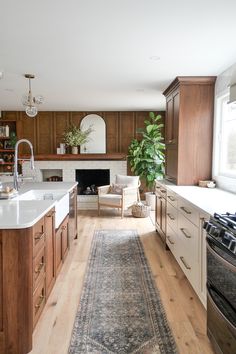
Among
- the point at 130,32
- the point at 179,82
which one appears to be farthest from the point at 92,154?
the point at 130,32

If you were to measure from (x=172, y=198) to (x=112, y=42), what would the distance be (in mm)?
1863

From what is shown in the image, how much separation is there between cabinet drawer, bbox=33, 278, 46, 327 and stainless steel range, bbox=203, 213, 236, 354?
1195 mm

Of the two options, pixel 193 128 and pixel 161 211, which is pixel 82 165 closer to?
pixel 161 211

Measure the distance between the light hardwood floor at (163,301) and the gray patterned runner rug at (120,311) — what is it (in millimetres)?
66

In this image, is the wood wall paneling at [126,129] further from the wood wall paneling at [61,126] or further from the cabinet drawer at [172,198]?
the cabinet drawer at [172,198]

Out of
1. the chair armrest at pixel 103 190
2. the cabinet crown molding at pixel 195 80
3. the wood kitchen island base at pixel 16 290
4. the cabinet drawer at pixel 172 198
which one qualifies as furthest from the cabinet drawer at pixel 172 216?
the chair armrest at pixel 103 190

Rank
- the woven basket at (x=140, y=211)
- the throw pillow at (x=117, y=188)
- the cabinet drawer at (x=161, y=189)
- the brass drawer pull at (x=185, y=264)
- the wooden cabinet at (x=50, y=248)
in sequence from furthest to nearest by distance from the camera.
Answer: the throw pillow at (x=117, y=188)
the woven basket at (x=140, y=211)
the cabinet drawer at (x=161, y=189)
the brass drawer pull at (x=185, y=264)
the wooden cabinet at (x=50, y=248)

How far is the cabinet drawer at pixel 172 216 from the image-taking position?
3.35 meters

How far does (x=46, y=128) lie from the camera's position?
713cm

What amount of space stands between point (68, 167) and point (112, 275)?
14.1 ft

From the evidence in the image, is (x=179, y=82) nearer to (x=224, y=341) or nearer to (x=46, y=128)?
(x=224, y=341)

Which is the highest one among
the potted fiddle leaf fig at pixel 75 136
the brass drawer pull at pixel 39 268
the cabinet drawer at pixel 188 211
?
the potted fiddle leaf fig at pixel 75 136

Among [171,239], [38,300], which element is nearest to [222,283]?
Result: [38,300]

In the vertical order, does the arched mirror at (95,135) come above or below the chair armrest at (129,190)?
above
